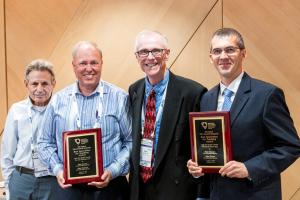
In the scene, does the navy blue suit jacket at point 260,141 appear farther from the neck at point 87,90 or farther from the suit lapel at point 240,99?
the neck at point 87,90

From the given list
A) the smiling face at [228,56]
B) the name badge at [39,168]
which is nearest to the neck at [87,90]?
the name badge at [39,168]

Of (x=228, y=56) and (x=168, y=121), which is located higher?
(x=228, y=56)

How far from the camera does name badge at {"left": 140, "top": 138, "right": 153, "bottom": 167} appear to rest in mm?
2498

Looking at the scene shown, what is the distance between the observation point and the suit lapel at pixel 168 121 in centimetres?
245

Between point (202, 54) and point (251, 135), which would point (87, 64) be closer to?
point (251, 135)

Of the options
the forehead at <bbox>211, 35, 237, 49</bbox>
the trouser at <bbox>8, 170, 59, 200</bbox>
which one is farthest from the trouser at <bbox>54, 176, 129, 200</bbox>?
the forehead at <bbox>211, 35, 237, 49</bbox>

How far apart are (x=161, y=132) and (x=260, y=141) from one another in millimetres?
658

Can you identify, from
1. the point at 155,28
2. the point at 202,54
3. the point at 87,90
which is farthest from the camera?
the point at 155,28

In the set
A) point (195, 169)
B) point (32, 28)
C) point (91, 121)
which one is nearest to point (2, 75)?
point (32, 28)

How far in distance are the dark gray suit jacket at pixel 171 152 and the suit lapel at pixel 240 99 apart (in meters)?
0.43

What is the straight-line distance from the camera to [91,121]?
2541 millimetres

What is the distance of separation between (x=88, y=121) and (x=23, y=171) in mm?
907

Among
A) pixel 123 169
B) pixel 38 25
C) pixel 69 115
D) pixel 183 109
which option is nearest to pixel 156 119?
pixel 183 109

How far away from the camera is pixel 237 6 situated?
384 cm
